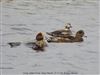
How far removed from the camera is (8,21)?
1761 millimetres

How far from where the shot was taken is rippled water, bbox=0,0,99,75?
1674 millimetres

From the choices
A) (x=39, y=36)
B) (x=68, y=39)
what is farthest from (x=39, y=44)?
(x=68, y=39)

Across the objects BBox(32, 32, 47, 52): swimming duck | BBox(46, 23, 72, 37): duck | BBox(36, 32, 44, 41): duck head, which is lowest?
BBox(32, 32, 47, 52): swimming duck

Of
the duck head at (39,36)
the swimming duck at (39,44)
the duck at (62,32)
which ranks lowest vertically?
the swimming duck at (39,44)

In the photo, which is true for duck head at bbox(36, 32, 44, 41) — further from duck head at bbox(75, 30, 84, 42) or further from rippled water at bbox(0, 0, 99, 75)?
duck head at bbox(75, 30, 84, 42)

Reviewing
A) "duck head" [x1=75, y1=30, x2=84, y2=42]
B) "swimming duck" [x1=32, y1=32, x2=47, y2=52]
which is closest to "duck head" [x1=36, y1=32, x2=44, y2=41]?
"swimming duck" [x1=32, y1=32, x2=47, y2=52]

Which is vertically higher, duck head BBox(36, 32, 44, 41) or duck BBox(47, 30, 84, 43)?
duck head BBox(36, 32, 44, 41)

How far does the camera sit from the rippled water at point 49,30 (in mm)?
1674

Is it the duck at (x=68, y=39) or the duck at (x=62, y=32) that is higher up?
the duck at (x=62, y=32)

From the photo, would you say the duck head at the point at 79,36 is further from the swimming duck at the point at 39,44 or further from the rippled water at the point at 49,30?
the swimming duck at the point at 39,44

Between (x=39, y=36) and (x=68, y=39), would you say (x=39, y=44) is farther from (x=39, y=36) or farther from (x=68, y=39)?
(x=68, y=39)

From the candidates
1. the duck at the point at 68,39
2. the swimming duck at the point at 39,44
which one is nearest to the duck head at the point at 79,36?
the duck at the point at 68,39

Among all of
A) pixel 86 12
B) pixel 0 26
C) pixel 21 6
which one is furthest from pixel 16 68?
pixel 86 12

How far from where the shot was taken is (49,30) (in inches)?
69.4
